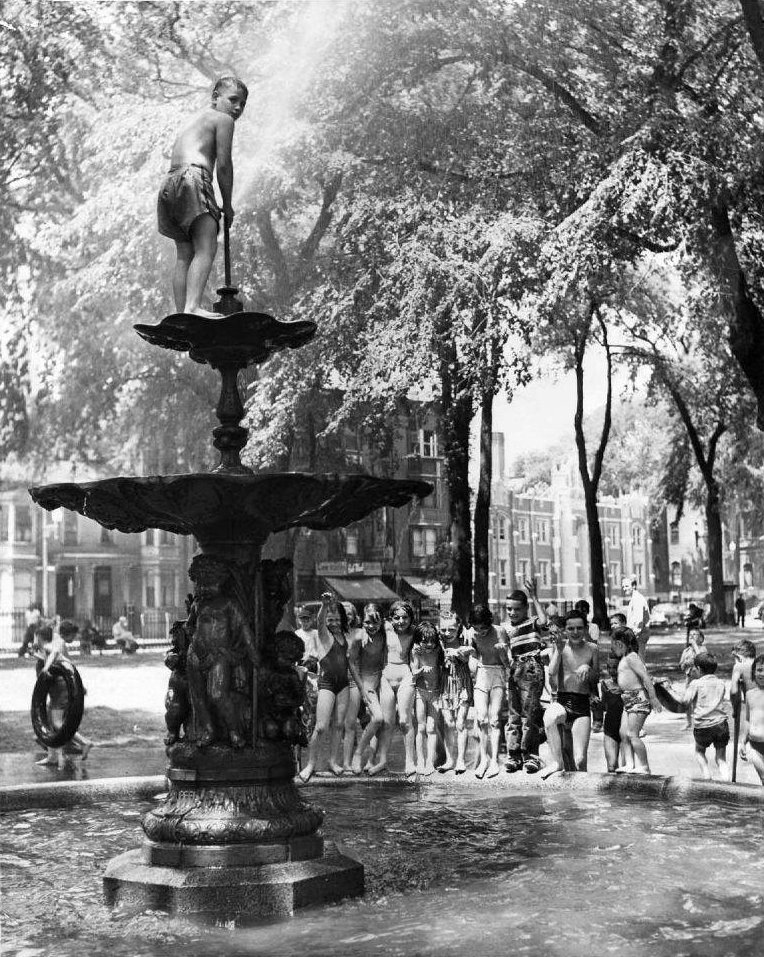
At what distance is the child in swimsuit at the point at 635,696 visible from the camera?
37.3 ft

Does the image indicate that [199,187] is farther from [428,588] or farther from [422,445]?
[422,445]

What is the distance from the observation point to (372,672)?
11.9 metres

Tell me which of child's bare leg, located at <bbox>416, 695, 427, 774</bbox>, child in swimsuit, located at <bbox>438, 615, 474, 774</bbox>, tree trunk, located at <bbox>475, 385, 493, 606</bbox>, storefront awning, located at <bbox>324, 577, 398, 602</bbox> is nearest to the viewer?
child's bare leg, located at <bbox>416, 695, 427, 774</bbox>

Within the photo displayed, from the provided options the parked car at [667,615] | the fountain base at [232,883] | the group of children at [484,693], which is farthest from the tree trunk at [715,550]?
the fountain base at [232,883]

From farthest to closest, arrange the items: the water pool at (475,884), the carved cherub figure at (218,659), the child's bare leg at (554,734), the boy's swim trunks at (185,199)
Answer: the child's bare leg at (554,734) → the boy's swim trunks at (185,199) → the carved cherub figure at (218,659) → the water pool at (475,884)

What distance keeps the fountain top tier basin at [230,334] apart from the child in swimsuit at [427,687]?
178 inches

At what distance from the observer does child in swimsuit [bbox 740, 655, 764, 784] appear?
32.9 feet

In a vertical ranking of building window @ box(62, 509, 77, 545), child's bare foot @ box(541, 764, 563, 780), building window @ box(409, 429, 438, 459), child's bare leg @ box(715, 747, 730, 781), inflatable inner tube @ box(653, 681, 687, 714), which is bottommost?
child's bare leg @ box(715, 747, 730, 781)

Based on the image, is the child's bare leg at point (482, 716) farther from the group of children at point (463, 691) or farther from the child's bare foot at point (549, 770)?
the child's bare foot at point (549, 770)

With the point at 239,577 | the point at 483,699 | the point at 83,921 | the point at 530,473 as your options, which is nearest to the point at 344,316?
the point at 483,699

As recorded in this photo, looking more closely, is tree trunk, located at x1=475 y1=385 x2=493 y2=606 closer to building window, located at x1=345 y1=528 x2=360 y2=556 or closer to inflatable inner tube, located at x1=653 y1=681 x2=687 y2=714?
inflatable inner tube, located at x1=653 y1=681 x2=687 y2=714

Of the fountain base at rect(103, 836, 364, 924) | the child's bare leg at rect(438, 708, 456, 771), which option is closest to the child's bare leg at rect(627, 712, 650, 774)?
the child's bare leg at rect(438, 708, 456, 771)

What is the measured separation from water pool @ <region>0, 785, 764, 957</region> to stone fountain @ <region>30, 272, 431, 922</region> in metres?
0.24

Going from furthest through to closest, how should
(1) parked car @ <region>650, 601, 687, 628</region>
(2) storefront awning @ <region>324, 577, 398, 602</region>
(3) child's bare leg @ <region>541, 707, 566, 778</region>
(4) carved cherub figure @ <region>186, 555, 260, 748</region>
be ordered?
(2) storefront awning @ <region>324, 577, 398, 602</region>, (1) parked car @ <region>650, 601, 687, 628</region>, (3) child's bare leg @ <region>541, 707, 566, 778</region>, (4) carved cherub figure @ <region>186, 555, 260, 748</region>
